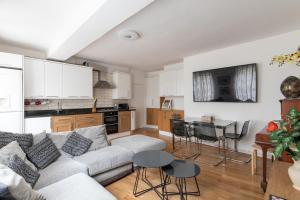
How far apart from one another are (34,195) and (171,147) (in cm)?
332

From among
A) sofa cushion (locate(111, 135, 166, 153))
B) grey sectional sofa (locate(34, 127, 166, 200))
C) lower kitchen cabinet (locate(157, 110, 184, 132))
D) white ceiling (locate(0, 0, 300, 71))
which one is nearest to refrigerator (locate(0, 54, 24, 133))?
white ceiling (locate(0, 0, 300, 71))

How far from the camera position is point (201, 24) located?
2646 millimetres

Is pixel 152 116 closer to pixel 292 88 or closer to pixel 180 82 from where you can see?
pixel 180 82

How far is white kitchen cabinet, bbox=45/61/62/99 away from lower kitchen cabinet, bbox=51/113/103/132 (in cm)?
61

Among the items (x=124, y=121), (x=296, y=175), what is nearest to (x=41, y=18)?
(x=296, y=175)

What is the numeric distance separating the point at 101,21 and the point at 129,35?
0.88m

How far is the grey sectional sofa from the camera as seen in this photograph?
1.49 m

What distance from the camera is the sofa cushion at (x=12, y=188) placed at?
0.94 metres

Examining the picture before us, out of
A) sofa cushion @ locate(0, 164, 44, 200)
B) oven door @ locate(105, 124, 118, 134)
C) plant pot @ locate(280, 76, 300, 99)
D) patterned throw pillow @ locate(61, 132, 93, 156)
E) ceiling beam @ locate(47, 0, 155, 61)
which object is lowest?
oven door @ locate(105, 124, 118, 134)

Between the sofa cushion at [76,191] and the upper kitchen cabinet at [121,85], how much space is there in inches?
161

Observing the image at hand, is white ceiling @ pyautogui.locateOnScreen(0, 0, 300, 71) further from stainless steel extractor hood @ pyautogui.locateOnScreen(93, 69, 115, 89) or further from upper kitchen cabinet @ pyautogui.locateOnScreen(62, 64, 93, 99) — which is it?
stainless steel extractor hood @ pyautogui.locateOnScreen(93, 69, 115, 89)

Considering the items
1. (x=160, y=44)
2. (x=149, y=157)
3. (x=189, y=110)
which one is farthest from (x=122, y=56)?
(x=149, y=157)

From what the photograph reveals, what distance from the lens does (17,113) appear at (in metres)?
3.19

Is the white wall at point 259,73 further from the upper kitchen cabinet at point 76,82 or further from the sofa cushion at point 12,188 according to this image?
the sofa cushion at point 12,188
